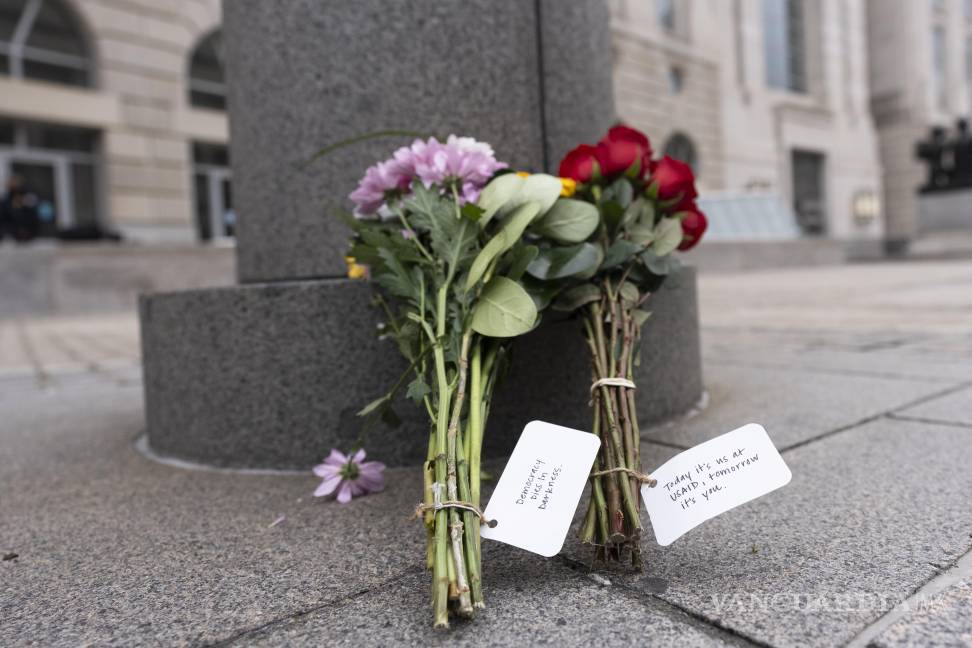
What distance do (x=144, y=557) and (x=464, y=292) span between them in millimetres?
775

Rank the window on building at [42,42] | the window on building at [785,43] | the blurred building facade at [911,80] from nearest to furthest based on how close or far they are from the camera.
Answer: the window on building at [42,42] → the window on building at [785,43] → the blurred building facade at [911,80]

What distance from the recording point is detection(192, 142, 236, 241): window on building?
17.2 m

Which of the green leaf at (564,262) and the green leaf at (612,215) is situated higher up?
the green leaf at (612,215)

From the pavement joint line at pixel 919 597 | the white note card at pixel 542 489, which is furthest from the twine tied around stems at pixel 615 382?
the pavement joint line at pixel 919 597

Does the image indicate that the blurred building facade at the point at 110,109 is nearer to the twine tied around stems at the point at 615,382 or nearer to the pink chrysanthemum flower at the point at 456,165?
the pink chrysanthemum flower at the point at 456,165

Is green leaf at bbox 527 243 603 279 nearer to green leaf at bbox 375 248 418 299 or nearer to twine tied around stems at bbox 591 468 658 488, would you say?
green leaf at bbox 375 248 418 299

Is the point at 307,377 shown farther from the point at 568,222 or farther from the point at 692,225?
the point at 692,225

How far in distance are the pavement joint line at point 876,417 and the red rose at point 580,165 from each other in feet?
2.83

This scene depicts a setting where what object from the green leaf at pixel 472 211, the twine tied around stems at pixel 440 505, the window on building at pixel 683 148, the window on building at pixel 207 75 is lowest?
the twine tied around stems at pixel 440 505

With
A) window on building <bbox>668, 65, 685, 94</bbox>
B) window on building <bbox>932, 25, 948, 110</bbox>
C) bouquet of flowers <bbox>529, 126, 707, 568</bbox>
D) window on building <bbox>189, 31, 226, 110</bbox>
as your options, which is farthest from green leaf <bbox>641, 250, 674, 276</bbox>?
window on building <bbox>932, 25, 948, 110</bbox>

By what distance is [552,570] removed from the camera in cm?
126

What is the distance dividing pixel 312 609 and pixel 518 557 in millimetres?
353

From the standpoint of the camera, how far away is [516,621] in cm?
108

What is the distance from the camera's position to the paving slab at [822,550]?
1062 mm
